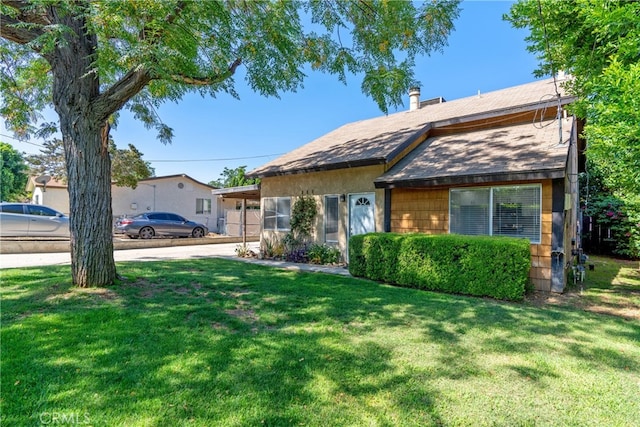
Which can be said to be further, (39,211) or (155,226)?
(155,226)

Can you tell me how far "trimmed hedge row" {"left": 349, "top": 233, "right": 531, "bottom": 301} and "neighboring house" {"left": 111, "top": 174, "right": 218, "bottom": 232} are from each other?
18.4m

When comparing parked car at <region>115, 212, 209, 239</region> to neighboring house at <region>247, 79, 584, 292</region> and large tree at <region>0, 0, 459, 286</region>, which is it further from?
large tree at <region>0, 0, 459, 286</region>

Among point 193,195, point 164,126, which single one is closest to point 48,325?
point 164,126

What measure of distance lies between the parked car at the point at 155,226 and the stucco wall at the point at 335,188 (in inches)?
333

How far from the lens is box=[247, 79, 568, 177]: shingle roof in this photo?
9523mm

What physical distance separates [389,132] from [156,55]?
8418 millimetres

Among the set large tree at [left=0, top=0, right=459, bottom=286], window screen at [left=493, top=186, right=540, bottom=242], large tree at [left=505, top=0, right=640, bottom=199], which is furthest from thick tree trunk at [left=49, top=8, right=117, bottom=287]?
window screen at [left=493, top=186, right=540, bottom=242]

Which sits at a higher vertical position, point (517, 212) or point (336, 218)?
point (517, 212)

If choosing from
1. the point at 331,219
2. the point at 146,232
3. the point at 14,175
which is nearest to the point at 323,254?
the point at 331,219

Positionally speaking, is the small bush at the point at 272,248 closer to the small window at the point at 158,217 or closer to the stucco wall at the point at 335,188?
the stucco wall at the point at 335,188

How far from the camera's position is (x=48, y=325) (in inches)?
157

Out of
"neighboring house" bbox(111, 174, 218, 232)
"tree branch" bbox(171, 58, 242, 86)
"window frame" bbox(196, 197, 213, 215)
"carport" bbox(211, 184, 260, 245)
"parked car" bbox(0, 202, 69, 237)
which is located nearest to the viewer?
"tree branch" bbox(171, 58, 242, 86)

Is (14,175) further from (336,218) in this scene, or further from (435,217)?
(435,217)

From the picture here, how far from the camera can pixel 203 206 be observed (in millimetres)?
25219
